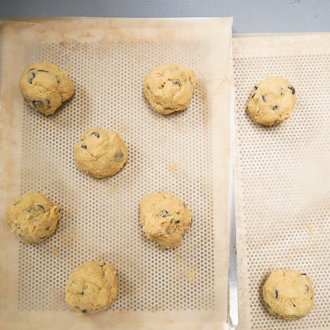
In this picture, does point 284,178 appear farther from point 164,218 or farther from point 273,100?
point 164,218

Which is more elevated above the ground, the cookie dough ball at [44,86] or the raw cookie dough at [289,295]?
the cookie dough ball at [44,86]

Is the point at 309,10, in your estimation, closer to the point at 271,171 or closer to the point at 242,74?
the point at 242,74

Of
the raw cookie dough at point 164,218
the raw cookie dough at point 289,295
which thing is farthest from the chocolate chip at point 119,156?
the raw cookie dough at point 289,295

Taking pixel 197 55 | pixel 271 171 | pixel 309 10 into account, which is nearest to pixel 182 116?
pixel 197 55

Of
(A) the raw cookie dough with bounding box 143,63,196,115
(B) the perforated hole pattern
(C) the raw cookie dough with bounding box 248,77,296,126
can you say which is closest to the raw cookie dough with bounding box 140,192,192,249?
(B) the perforated hole pattern

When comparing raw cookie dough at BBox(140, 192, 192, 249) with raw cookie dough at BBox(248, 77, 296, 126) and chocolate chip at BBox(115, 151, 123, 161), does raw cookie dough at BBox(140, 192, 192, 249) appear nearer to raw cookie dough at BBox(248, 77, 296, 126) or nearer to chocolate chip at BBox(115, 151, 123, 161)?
chocolate chip at BBox(115, 151, 123, 161)

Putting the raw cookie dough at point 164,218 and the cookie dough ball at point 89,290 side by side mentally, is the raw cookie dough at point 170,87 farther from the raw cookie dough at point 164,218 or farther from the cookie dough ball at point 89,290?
the cookie dough ball at point 89,290

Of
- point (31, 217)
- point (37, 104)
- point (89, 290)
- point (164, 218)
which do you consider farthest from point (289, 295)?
point (37, 104)

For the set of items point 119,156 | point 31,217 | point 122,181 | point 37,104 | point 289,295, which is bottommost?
point 289,295
